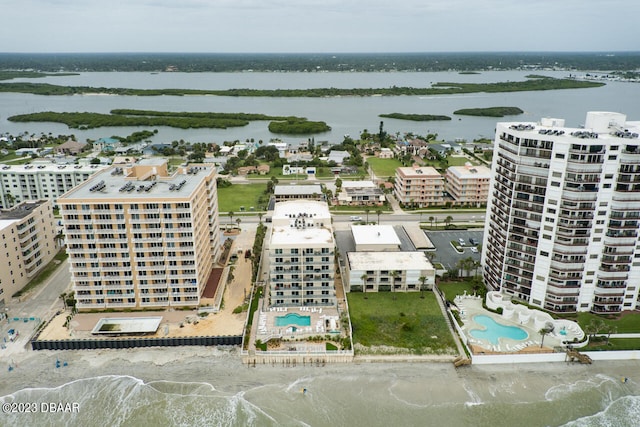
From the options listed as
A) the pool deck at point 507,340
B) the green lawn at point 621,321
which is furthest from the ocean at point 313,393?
the green lawn at point 621,321

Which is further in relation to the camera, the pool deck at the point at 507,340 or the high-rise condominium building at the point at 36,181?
the high-rise condominium building at the point at 36,181

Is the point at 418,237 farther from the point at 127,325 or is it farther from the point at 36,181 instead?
the point at 36,181

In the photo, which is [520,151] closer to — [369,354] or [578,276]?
[578,276]

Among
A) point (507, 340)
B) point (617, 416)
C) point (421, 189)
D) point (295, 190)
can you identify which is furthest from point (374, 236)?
point (617, 416)

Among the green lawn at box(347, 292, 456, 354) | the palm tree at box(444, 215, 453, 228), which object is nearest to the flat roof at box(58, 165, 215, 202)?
the green lawn at box(347, 292, 456, 354)

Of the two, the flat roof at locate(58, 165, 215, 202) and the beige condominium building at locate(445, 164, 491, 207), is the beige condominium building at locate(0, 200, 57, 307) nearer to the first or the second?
the flat roof at locate(58, 165, 215, 202)

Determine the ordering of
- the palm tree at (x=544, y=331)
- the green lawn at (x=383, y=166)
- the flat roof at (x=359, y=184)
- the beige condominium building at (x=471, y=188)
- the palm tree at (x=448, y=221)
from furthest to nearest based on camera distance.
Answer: the green lawn at (x=383, y=166) → the flat roof at (x=359, y=184) → the beige condominium building at (x=471, y=188) → the palm tree at (x=448, y=221) → the palm tree at (x=544, y=331)

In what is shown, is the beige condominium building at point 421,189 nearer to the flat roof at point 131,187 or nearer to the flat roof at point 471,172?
the flat roof at point 471,172
